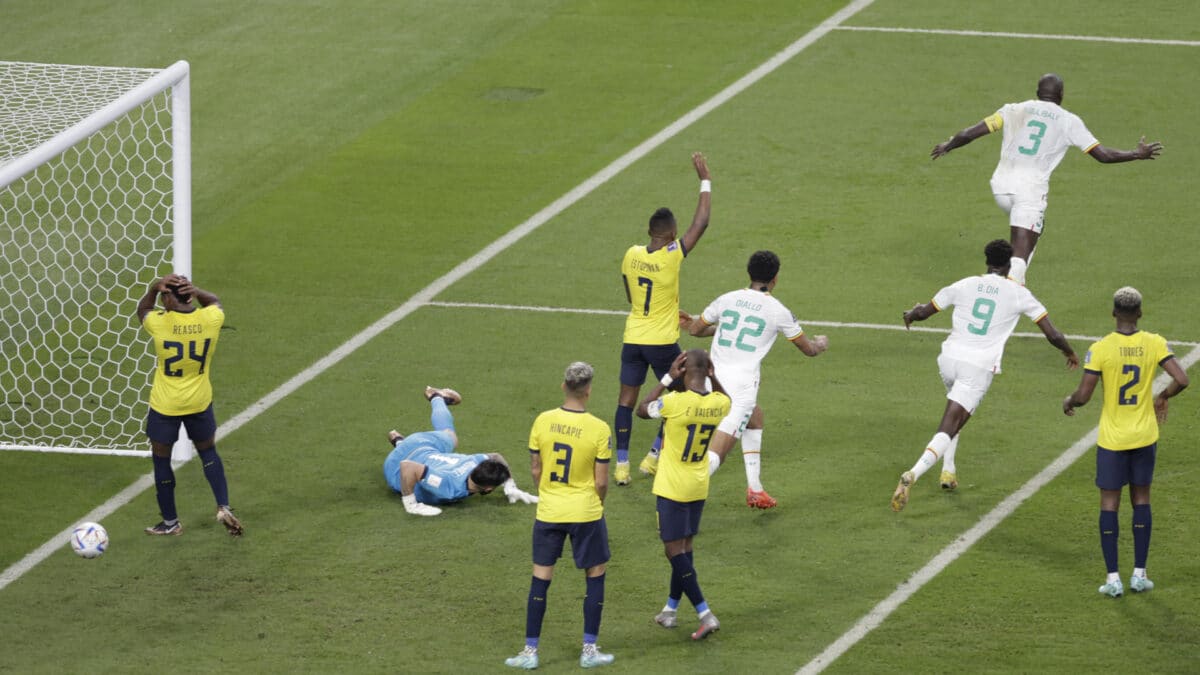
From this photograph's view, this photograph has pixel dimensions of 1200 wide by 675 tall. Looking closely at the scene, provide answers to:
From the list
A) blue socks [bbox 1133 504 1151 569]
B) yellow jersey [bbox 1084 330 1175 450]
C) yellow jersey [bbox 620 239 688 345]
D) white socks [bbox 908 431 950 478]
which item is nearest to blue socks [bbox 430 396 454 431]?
yellow jersey [bbox 620 239 688 345]

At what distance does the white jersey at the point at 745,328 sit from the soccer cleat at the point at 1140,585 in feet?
9.51

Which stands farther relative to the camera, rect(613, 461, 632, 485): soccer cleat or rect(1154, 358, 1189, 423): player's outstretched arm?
rect(613, 461, 632, 485): soccer cleat

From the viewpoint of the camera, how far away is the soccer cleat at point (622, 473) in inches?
571

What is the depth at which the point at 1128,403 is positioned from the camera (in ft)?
39.8

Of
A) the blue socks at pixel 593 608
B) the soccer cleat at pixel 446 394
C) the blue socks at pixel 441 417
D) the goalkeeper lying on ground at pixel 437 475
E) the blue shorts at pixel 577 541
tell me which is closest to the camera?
the blue shorts at pixel 577 541

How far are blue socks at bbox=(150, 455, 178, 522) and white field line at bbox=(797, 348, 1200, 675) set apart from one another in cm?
497

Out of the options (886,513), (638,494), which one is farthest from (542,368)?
(886,513)

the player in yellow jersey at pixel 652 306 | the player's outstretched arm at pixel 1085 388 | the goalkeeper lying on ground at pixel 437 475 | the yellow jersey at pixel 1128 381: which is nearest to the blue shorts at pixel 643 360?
the player in yellow jersey at pixel 652 306

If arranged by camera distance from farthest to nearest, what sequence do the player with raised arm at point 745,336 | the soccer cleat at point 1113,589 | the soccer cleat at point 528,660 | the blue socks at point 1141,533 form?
1. the player with raised arm at point 745,336
2. the soccer cleat at point 1113,589
3. the blue socks at point 1141,533
4. the soccer cleat at point 528,660

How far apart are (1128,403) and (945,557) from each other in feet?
6.13

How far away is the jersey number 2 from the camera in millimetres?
13188

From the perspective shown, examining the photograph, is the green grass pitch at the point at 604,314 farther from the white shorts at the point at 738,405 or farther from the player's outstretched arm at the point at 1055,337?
the player's outstretched arm at the point at 1055,337

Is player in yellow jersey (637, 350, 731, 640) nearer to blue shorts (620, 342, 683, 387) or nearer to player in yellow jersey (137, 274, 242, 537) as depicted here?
blue shorts (620, 342, 683, 387)

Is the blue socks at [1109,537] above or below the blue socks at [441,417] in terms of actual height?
above
